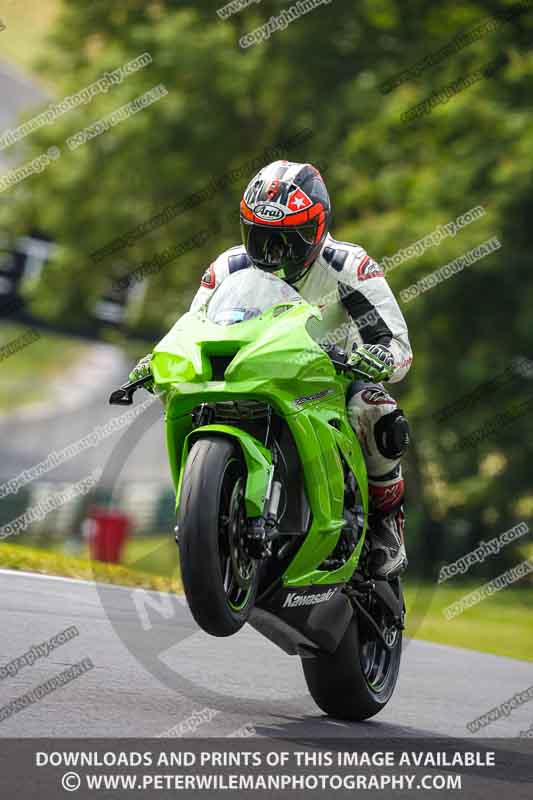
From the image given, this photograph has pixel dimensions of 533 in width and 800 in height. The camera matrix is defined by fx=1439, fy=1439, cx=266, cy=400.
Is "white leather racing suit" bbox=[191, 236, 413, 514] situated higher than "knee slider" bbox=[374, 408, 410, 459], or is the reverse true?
"white leather racing suit" bbox=[191, 236, 413, 514]

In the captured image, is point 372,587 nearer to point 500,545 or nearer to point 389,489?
point 389,489

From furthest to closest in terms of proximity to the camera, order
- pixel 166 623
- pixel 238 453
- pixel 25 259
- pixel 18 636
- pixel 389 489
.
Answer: pixel 25 259, pixel 166 623, pixel 18 636, pixel 389 489, pixel 238 453

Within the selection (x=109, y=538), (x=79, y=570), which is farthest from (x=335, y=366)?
(x=109, y=538)

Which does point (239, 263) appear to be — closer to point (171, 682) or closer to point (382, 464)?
point (382, 464)

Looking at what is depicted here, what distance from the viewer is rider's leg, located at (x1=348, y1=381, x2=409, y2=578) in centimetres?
654

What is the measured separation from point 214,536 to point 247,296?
128 centimetres

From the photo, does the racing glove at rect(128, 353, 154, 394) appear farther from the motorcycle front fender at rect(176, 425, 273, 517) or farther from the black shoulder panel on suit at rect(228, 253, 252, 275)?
the motorcycle front fender at rect(176, 425, 273, 517)

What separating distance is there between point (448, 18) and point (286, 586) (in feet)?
80.2

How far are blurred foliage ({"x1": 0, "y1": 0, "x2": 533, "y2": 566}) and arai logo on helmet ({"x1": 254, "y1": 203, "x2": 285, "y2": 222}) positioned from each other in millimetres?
13356

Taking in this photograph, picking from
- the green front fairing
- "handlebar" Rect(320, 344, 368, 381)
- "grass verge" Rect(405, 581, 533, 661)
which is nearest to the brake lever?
the green front fairing

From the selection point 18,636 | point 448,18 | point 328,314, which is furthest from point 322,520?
point 448,18

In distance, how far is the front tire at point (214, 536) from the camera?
511 cm

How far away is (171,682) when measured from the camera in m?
6.73

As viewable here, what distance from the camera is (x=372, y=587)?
6.68 meters
